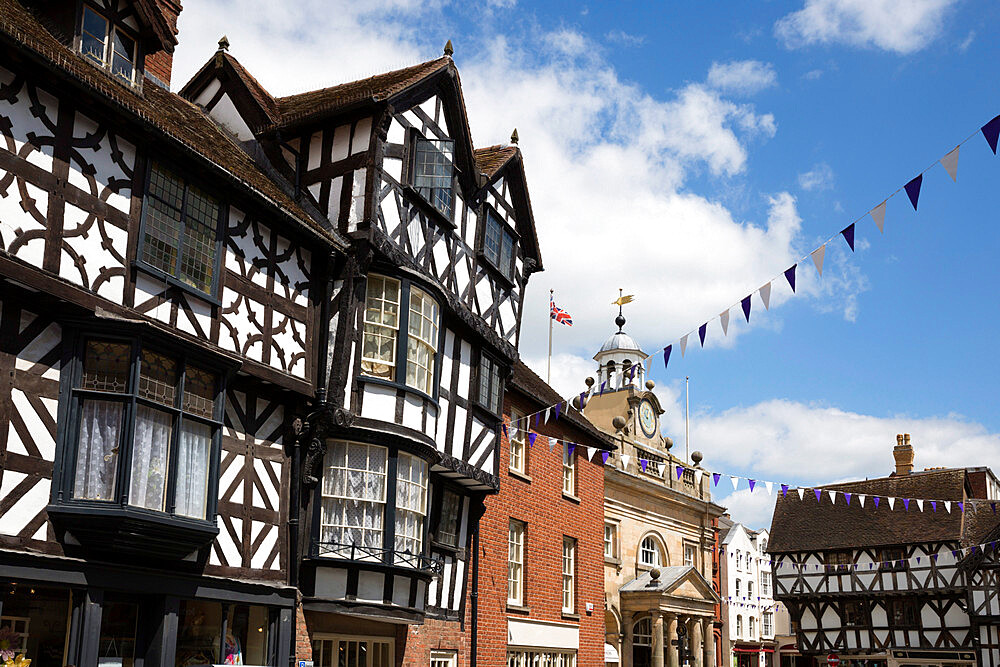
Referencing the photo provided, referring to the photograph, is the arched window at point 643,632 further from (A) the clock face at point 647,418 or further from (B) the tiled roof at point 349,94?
(B) the tiled roof at point 349,94

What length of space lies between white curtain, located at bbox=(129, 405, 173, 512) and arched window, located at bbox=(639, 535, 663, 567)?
21.7 m

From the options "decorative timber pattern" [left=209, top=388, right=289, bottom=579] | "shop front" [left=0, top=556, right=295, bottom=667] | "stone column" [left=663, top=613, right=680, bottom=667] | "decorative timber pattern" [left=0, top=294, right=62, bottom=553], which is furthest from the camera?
"stone column" [left=663, top=613, right=680, bottom=667]

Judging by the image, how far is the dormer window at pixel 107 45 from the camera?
11.8 meters

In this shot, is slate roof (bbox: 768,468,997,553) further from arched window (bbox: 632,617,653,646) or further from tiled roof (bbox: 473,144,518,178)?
tiled roof (bbox: 473,144,518,178)

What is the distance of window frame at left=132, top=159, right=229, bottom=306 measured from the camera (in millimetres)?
10422

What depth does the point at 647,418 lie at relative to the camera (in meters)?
34.6

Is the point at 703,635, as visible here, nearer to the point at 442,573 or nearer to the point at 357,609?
the point at 442,573

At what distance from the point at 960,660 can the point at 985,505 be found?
6660mm

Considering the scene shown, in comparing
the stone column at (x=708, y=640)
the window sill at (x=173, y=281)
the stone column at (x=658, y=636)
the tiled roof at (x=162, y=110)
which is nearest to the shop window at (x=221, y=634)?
the window sill at (x=173, y=281)

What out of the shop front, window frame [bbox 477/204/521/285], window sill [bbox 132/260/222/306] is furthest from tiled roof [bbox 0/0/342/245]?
the shop front

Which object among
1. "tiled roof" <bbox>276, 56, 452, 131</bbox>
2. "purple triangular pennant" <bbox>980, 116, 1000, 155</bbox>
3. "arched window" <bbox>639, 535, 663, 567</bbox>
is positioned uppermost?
"tiled roof" <bbox>276, 56, 452, 131</bbox>

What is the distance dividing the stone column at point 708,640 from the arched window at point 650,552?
228cm

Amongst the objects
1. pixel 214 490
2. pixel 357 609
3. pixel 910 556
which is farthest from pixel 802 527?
pixel 214 490

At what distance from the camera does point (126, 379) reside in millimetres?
10008
